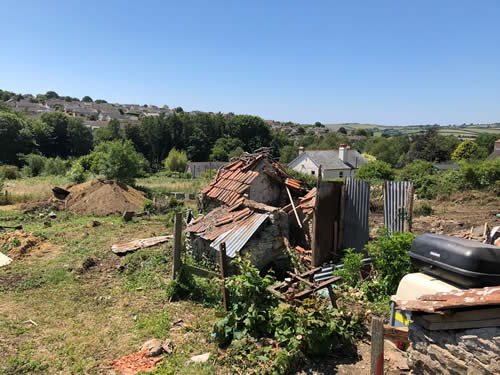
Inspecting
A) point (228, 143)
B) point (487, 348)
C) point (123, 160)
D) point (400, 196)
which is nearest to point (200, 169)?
point (228, 143)

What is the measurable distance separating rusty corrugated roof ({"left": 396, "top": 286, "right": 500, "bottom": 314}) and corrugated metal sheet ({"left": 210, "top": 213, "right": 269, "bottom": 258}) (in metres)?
4.28

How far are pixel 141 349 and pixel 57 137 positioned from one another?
186 feet

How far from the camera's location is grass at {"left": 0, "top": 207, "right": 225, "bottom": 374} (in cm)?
491

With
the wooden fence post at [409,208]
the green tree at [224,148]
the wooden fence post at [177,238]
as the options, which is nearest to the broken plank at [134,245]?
the wooden fence post at [177,238]

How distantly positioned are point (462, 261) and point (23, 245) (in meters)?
11.7

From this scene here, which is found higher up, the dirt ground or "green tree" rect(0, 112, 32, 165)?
"green tree" rect(0, 112, 32, 165)

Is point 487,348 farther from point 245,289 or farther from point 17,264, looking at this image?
point 17,264

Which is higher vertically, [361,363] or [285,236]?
[285,236]

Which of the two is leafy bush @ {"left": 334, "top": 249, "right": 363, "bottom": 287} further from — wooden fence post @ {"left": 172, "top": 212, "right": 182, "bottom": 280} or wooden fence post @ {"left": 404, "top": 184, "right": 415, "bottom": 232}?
wooden fence post @ {"left": 172, "top": 212, "right": 182, "bottom": 280}

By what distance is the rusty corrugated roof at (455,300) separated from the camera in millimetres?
2846

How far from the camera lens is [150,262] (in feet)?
29.2

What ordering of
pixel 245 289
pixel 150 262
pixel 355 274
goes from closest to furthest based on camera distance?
pixel 245 289 → pixel 355 274 → pixel 150 262

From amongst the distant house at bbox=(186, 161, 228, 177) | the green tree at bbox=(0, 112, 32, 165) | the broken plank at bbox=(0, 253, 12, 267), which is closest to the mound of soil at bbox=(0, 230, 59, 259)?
the broken plank at bbox=(0, 253, 12, 267)

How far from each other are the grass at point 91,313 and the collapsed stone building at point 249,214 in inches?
54.9
